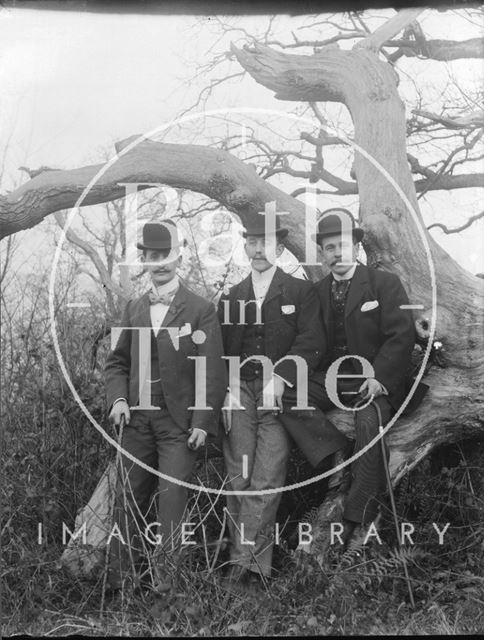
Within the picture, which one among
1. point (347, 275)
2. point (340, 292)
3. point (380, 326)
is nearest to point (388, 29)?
point (347, 275)

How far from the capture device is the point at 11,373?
5.32 metres

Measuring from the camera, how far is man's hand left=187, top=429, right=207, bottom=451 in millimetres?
4516

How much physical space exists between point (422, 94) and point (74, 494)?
314 cm

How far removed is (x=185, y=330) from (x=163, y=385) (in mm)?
319

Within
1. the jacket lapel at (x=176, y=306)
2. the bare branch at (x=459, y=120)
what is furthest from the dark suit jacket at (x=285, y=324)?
the bare branch at (x=459, y=120)

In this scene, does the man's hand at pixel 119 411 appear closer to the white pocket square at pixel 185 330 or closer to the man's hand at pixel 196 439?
the man's hand at pixel 196 439

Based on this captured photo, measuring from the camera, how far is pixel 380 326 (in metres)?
4.76

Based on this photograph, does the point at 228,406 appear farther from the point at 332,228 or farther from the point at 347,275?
the point at 332,228

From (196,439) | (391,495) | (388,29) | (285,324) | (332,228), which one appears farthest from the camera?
(388,29)

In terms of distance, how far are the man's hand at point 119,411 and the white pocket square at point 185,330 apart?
18.5 inches

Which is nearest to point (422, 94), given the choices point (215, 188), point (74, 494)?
point (215, 188)

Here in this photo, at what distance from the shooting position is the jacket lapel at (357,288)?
4.74 meters

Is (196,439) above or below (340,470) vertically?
above

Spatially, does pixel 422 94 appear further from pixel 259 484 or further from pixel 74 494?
pixel 74 494
